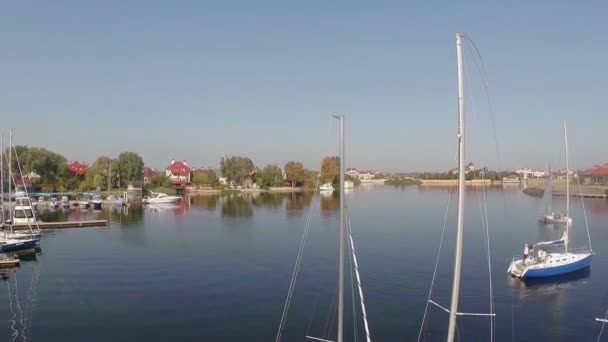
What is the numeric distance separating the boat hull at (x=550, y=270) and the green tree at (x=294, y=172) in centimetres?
→ 10448

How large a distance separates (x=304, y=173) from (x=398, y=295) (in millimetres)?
109597

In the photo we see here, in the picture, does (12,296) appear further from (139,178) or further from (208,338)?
(139,178)

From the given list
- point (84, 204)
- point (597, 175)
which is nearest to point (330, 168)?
point (84, 204)

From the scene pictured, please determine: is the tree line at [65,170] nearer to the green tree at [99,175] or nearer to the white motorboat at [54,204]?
the green tree at [99,175]

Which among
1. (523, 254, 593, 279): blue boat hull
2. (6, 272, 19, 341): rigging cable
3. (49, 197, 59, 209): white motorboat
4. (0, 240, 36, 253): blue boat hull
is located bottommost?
(6, 272, 19, 341): rigging cable

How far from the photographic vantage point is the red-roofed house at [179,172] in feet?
407

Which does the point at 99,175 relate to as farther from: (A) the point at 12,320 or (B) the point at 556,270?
(B) the point at 556,270

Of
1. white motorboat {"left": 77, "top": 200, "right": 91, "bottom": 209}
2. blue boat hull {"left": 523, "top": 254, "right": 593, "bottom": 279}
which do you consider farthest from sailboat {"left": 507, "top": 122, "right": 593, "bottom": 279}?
white motorboat {"left": 77, "top": 200, "right": 91, "bottom": 209}

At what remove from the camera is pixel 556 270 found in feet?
91.0

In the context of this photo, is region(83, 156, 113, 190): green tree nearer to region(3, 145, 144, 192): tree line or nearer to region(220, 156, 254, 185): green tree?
region(3, 145, 144, 192): tree line

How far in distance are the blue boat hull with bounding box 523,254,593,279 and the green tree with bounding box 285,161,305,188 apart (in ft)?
342

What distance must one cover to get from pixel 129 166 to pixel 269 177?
127ft

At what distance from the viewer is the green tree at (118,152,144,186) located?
99000mm

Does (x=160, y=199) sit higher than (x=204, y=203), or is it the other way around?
(x=160, y=199)
